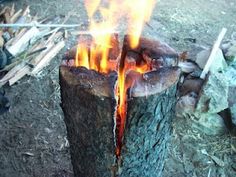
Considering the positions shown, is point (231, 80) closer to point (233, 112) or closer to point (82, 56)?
point (233, 112)

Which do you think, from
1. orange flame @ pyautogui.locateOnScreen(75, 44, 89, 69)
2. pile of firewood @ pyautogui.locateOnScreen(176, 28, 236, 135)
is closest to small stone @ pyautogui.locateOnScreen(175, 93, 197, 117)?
pile of firewood @ pyautogui.locateOnScreen(176, 28, 236, 135)

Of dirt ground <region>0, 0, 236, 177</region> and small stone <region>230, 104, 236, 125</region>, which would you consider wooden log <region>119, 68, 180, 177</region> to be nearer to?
dirt ground <region>0, 0, 236, 177</region>

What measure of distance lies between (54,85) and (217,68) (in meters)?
1.94

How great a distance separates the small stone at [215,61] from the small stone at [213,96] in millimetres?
243

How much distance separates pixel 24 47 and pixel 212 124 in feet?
8.47

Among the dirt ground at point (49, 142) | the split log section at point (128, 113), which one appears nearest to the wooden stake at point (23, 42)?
the dirt ground at point (49, 142)

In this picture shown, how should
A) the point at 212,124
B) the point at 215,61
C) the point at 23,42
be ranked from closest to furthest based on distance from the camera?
the point at 212,124 → the point at 215,61 → the point at 23,42

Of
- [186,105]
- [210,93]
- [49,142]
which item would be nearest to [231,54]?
[210,93]

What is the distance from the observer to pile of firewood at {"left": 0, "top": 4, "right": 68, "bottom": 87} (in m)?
3.94

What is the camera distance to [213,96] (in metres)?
3.25

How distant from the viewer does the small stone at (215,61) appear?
3605mm

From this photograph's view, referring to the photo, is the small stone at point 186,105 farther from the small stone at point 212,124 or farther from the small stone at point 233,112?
the small stone at point 233,112

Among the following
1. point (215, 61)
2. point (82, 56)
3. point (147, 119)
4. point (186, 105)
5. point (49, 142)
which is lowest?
point (49, 142)

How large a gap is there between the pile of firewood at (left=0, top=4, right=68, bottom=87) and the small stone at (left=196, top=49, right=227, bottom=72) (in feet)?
6.30
